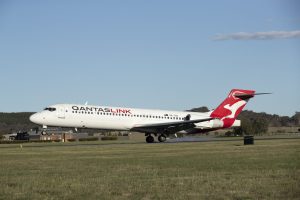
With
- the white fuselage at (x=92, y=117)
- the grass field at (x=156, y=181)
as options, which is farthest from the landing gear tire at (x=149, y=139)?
the grass field at (x=156, y=181)

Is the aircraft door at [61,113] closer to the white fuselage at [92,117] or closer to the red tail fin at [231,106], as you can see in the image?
the white fuselage at [92,117]

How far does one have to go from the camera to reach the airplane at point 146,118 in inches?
2313

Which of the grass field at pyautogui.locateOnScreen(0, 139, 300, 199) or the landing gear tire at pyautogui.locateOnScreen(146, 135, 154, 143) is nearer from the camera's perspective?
the grass field at pyautogui.locateOnScreen(0, 139, 300, 199)

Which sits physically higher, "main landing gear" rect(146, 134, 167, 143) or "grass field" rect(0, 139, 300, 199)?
"main landing gear" rect(146, 134, 167, 143)

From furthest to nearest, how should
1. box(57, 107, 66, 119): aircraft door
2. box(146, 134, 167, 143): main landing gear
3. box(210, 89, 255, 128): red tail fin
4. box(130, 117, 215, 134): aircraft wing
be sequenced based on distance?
box(210, 89, 255, 128): red tail fin < box(146, 134, 167, 143): main landing gear < box(130, 117, 215, 134): aircraft wing < box(57, 107, 66, 119): aircraft door

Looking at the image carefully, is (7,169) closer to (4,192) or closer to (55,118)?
(4,192)

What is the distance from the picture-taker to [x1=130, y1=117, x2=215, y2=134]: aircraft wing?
60812mm

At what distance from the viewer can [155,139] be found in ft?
227

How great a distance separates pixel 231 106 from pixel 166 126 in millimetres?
10404

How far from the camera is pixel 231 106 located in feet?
222

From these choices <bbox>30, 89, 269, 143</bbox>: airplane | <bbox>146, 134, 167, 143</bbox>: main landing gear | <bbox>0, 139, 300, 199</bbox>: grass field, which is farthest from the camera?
<bbox>146, 134, 167, 143</bbox>: main landing gear

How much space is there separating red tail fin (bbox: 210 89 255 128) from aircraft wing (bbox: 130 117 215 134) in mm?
4833

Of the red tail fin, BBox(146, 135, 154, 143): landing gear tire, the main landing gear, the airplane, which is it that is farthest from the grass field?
the red tail fin

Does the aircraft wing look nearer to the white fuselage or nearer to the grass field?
the white fuselage
